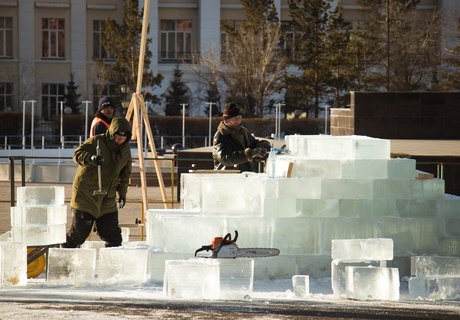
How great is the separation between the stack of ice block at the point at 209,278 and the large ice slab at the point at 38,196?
2090 mm

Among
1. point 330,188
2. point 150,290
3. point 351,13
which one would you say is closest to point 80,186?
point 150,290

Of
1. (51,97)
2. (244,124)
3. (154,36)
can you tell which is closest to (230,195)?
(244,124)

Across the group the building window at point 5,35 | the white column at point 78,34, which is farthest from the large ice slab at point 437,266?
the building window at point 5,35

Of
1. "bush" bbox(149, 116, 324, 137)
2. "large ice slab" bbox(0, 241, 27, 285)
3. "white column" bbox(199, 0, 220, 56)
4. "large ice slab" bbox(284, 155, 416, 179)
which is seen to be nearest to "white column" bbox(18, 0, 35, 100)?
"white column" bbox(199, 0, 220, 56)

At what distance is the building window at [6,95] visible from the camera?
2454 inches

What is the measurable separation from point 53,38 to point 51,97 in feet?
9.79

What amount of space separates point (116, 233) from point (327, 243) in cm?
179

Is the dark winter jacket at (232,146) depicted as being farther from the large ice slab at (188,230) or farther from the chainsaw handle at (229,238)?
the chainsaw handle at (229,238)

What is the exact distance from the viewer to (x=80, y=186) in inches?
478

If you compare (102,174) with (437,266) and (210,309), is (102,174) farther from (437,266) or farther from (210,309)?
(437,266)

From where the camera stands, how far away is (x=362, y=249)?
435 inches

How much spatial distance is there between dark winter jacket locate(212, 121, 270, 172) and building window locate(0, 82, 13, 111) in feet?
164

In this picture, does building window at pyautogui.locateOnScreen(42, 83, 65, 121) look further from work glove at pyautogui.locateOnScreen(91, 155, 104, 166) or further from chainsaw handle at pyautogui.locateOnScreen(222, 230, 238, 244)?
chainsaw handle at pyautogui.locateOnScreen(222, 230, 238, 244)

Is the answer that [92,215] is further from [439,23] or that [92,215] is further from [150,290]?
[439,23]
